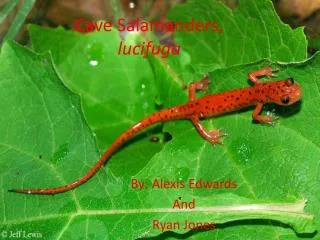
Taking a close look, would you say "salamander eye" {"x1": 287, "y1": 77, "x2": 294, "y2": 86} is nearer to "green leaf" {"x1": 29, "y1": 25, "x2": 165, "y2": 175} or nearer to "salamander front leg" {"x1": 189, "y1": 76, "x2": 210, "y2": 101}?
"salamander front leg" {"x1": 189, "y1": 76, "x2": 210, "y2": 101}

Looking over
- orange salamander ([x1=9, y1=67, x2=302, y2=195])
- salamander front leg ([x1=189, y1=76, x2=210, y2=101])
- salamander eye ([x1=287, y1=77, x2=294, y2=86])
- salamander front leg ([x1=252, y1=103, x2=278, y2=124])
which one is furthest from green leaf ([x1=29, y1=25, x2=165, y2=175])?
salamander eye ([x1=287, y1=77, x2=294, y2=86])

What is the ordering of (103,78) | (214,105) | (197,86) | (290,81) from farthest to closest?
(103,78), (197,86), (214,105), (290,81)

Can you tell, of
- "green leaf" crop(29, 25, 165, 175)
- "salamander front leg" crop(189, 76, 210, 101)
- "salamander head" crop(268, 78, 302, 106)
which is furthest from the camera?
"green leaf" crop(29, 25, 165, 175)

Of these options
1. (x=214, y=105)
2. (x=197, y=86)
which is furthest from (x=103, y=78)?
(x=214, y=105)

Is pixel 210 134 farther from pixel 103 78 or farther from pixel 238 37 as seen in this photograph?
pixel 103 78

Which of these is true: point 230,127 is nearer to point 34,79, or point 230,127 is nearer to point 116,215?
point 116,215

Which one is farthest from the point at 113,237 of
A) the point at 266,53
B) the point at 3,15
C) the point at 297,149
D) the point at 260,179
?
the point at 3,15
